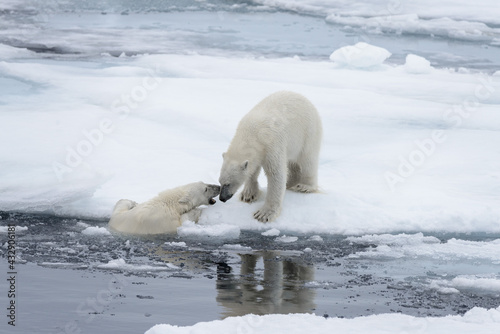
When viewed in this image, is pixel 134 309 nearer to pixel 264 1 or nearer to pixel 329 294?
pixel 329 294

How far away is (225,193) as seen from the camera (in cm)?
523

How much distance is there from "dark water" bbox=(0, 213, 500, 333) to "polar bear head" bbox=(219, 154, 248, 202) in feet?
1.21

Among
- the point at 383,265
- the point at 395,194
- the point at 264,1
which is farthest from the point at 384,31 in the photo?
the point at 383,265

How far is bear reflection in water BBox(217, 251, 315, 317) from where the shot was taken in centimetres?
379

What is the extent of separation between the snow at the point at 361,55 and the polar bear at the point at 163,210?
682 cm

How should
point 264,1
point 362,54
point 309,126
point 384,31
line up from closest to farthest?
point 309,126, point 362,54, point 384,31, point 264,1

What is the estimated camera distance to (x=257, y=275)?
14.3 ft

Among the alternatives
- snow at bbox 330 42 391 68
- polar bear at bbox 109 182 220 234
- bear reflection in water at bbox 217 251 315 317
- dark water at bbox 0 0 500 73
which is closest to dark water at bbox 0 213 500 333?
bear reflection in water at bbox 217 251 315 317

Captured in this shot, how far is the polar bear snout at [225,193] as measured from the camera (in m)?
5.21

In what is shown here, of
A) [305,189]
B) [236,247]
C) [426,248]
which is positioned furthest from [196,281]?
[305,189]

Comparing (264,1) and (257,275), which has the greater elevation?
(264,1)

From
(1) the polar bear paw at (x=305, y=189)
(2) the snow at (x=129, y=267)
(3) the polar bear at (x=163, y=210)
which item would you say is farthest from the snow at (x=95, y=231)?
(1) the polar bear paw at (x=305, y=189)

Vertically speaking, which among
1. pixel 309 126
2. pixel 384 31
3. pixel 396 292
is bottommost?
pixel 396 292

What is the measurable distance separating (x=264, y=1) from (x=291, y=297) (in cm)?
1556
